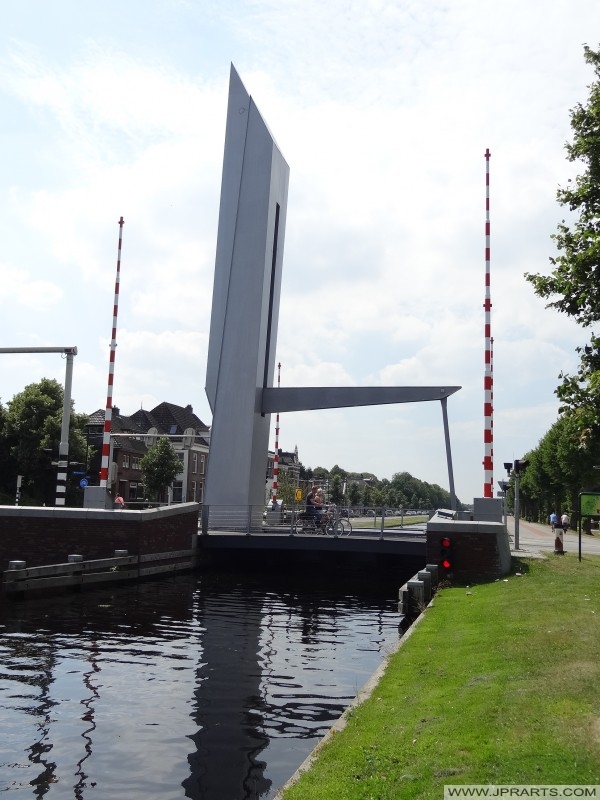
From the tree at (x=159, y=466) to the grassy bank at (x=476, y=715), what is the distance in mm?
54033

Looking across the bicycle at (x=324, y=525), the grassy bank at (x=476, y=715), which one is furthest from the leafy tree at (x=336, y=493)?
the grassy bank at (x=476, y=715)

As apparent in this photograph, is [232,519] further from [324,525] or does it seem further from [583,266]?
[583,266]

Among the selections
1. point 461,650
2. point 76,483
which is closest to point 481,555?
point 461,650

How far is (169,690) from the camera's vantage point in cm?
880

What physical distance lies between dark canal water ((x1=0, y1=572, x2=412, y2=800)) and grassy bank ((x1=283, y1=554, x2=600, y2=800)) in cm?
81

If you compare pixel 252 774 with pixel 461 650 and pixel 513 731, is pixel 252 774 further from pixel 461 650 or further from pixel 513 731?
pixel 461 650

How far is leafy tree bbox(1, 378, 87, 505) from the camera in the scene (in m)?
49.6

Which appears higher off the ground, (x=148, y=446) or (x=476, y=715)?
(x=148, y=446)

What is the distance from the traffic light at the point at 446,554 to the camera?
17.1 m

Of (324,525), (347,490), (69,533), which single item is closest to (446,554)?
(324,525)

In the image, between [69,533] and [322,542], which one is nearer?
[69,533]

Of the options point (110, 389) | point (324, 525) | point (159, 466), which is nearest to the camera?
point (324, 525)

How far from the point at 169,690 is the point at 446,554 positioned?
31.3ft

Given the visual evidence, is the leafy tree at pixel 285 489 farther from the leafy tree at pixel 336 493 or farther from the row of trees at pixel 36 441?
the leafy tree at pixel 336 493
